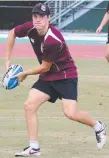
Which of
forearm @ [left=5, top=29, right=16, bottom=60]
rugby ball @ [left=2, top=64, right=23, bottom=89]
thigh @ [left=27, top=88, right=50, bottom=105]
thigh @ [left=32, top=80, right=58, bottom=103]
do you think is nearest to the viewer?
rugby ball @ [left=2, top=64, right=23, bottom=89]

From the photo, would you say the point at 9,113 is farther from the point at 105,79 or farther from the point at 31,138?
the point at 105,79

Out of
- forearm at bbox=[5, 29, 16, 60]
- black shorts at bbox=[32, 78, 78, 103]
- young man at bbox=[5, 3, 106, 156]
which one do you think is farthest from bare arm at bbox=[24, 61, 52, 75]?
forearm at bbox=[5, 29, 16, 60]

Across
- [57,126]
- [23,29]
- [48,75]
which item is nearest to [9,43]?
[23,29]

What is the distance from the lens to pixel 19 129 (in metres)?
8.98

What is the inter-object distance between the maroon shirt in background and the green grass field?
0.99 m

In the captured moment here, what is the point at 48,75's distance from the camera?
7387mm

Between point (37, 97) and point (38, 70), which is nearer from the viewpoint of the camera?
point (38, 70)

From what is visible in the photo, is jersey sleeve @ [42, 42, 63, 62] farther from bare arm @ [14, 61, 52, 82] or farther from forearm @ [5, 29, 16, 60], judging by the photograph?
forearm @ [5, 29, 16, 60]

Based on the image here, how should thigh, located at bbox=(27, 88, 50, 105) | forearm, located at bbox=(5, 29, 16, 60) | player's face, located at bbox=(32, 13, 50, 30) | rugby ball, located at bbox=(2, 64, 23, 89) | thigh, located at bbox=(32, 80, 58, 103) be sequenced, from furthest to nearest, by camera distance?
forearm, located at bbox=(5, 29, 16, 60) → thigh, located at bbox=(32, 80, 58, 103) → thigh, located at bbox=(27, 88, 50, 105) → rugby ball, located at bbox=(2, 64, 23, 89) → player's face, located at bbox=(32, 13, 50, 30)

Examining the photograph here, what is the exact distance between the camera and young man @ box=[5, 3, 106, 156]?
7074mm

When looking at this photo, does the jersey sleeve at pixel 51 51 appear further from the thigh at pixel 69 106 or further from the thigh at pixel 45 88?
the thigh at pixel 69 106

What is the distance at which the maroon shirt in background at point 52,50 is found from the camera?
23.2 ft

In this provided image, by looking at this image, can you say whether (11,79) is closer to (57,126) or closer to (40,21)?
(40,21)

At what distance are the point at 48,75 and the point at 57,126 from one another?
6.80 feet
